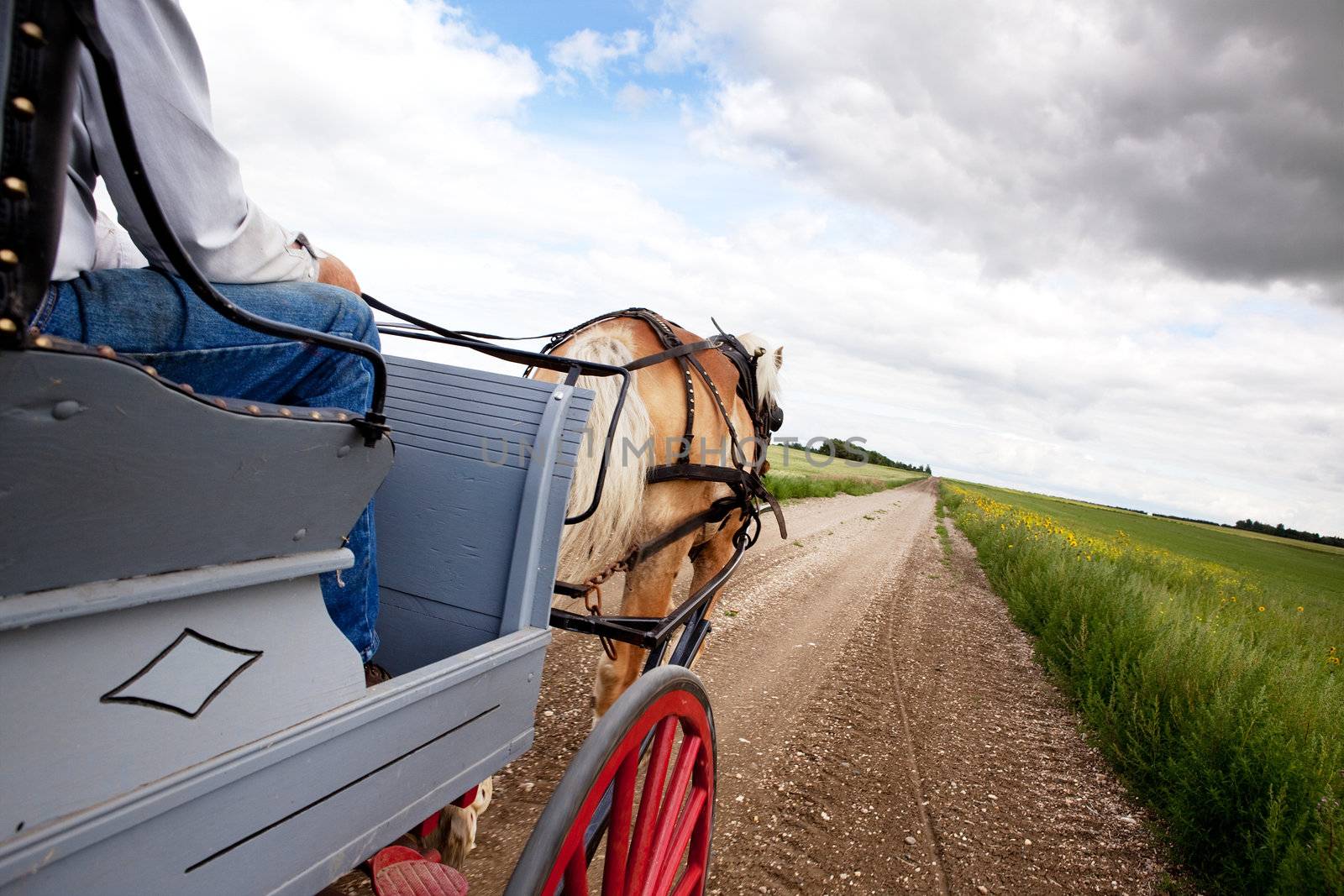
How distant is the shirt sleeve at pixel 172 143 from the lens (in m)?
0.96

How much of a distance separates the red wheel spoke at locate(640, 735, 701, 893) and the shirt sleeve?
5.05 ft

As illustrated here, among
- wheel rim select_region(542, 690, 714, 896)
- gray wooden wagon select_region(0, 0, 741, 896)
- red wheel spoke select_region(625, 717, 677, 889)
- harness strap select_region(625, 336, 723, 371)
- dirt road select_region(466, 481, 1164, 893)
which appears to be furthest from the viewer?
dirt road select_region(466, 481, 1164, 893)

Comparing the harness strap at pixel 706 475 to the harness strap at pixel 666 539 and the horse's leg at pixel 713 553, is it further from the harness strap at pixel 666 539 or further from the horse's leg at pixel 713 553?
the horse's leg at pixel 713 553

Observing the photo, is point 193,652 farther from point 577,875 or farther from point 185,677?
point 577,875

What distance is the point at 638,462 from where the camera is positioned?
2.67m

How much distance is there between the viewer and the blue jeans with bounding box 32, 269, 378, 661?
1.08 metres

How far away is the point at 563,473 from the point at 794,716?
10.3ft

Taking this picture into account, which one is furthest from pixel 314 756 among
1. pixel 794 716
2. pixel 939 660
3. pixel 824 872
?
pixel 939 660

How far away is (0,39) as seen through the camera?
634 mm

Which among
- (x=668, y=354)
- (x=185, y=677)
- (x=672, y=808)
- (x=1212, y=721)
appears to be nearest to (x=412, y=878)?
(x=672, y=808)

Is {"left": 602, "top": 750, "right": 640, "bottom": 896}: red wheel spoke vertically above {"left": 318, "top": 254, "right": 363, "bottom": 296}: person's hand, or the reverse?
{"left": 318, "top": 254, "right": 363, "bottom": 296}: person's hand

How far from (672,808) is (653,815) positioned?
0.28 ft

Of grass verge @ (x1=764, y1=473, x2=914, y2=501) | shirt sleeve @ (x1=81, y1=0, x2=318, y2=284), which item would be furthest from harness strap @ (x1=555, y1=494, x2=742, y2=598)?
grass verge @ (x1=764, y1=473, x2=914, y2=501)

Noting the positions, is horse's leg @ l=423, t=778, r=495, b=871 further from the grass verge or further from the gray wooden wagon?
the grass verge
